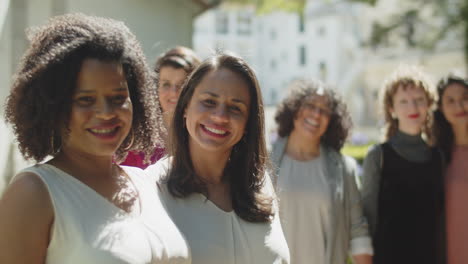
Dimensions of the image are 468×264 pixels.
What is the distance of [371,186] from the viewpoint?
364cm

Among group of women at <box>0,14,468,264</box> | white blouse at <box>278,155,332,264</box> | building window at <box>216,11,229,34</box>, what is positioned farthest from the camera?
building window at <box>216,11,229,34</box>

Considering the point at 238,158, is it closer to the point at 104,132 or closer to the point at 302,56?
the point at 104,132

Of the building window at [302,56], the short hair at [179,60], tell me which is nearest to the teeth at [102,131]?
the short hair at [179,60]

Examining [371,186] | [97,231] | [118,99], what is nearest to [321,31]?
[371,186]

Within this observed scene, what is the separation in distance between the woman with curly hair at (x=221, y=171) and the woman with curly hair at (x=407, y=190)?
1.47 meters

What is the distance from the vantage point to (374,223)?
11.9ft

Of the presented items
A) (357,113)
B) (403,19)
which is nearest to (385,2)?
(403,19)

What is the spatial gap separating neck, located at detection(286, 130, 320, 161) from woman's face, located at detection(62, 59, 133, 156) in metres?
2.19

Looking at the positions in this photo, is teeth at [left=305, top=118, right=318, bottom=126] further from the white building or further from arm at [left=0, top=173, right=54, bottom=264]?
the white building

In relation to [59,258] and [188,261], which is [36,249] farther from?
[188,261]

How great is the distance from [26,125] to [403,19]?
13.8 meters

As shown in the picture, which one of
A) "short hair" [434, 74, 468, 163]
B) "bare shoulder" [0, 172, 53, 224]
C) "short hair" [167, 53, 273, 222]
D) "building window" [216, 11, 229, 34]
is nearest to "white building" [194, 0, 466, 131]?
"building window" [216, 11, 229, 34]

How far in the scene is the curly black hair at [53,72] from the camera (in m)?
1.59

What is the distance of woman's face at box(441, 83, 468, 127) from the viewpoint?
3.79 m
